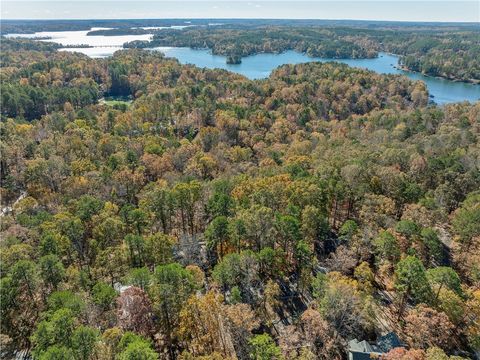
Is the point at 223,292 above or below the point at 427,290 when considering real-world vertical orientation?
below

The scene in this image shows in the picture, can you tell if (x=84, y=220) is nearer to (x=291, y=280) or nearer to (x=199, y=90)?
(x=291, y=280)

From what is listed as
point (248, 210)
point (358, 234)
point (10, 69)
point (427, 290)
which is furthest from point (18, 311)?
point (10, 69)

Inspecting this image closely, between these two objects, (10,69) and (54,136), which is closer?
(54,136)

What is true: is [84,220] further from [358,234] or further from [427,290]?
[427,290]

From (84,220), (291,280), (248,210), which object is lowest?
(291,280)

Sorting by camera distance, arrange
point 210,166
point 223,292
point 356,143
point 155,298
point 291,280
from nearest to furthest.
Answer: point 155,298 → point 223,292 → point 291,280 → point 210,166 → point 356,143

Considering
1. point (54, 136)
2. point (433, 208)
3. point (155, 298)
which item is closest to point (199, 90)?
point (54, 136)

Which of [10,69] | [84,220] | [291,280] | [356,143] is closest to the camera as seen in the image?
A: [291,280]
